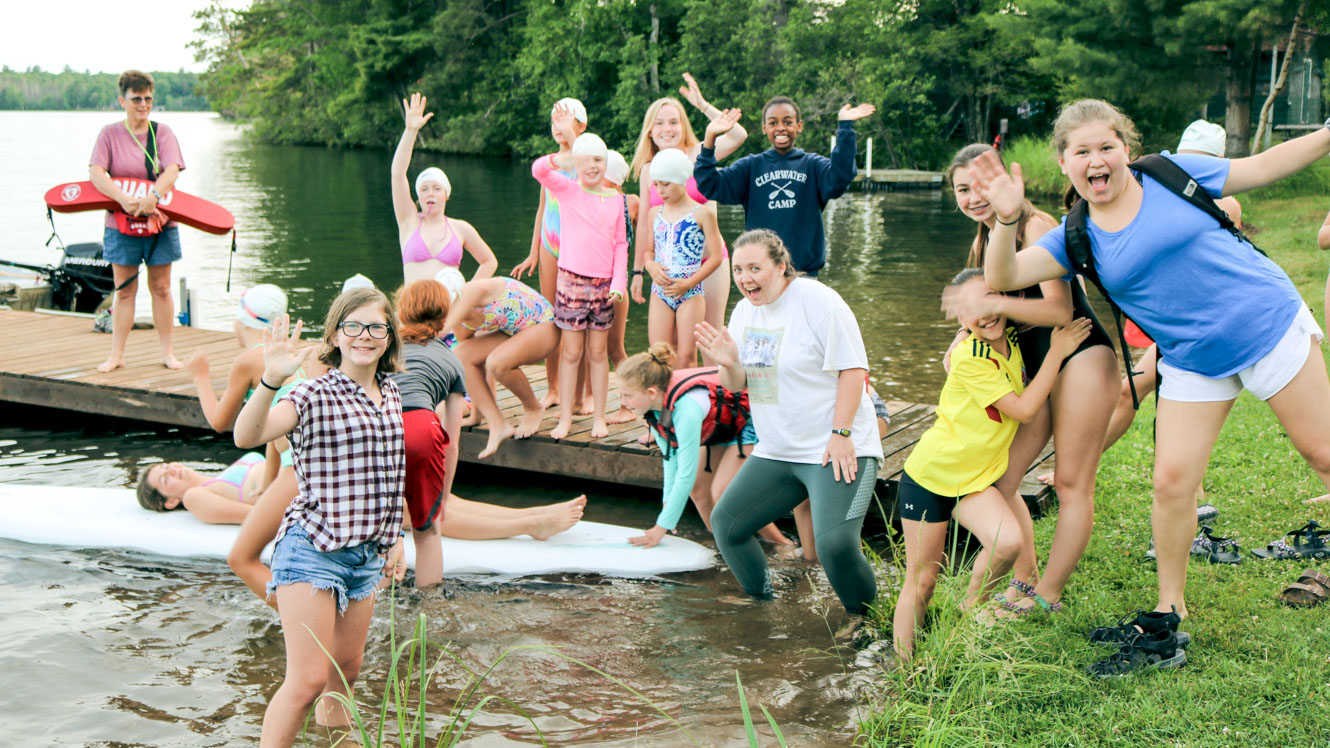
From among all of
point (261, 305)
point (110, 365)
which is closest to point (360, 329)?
point (261, 305)

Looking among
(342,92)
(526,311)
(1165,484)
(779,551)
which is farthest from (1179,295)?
(342,92)

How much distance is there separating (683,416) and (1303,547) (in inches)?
110

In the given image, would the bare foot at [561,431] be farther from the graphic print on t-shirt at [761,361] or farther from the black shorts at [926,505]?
the black shorts at [926,505]

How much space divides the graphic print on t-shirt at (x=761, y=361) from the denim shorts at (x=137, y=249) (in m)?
5.45

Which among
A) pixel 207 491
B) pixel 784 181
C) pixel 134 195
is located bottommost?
pixel 207 491

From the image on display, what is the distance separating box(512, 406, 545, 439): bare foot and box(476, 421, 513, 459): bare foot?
0.05m

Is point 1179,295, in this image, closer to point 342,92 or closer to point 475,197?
point 475,197

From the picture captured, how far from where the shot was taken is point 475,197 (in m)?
31.5

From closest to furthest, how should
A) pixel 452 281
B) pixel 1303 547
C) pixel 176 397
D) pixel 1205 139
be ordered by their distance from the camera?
pixel 1303 547
pixel 1205 139
pixel 452 281
pixel 176 397

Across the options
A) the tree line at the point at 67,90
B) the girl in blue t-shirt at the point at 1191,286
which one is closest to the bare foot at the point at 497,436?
the girl in blue t-shirt at the point at 1191,286

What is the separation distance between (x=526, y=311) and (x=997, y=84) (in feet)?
110

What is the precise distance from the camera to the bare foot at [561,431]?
698 centimetres

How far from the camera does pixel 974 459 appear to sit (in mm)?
4125

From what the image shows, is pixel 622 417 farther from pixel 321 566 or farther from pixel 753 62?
pixel 753 62
